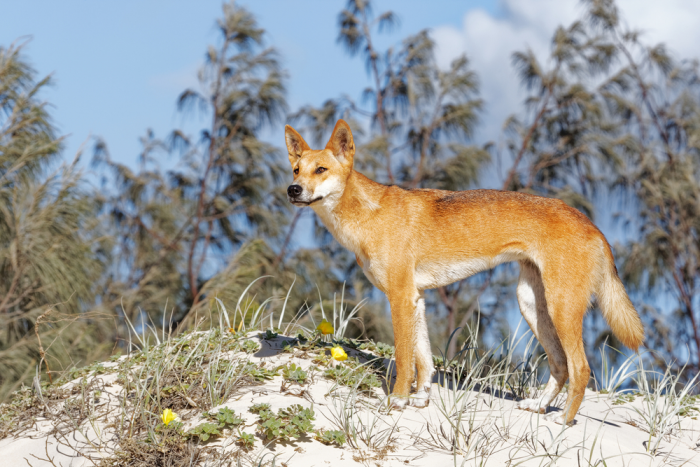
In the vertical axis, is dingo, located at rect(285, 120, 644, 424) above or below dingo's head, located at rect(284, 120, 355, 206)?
below

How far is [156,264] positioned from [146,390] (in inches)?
338

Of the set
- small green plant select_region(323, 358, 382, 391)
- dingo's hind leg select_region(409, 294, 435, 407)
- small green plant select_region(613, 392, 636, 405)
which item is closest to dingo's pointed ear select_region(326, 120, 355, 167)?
dingo's hind leg select_region(409, 294, 435, 407)

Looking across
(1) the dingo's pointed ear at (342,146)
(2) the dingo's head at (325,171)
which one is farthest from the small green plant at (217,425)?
(1) the dingo's pointed ear at (342,146)

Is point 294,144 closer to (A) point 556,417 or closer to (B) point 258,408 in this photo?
(B) point 258,408

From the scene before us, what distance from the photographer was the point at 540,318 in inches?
177

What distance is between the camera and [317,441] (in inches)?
136

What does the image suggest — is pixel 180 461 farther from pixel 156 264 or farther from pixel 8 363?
pixel 156 264

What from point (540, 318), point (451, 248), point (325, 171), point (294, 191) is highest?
point (325, 171)

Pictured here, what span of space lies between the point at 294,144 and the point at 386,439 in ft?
6.97

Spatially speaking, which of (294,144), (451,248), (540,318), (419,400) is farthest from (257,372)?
(540,318)

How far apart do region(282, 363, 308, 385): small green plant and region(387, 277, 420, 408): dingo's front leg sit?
576 mm

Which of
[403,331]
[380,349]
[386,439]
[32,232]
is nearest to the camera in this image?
[386,439]

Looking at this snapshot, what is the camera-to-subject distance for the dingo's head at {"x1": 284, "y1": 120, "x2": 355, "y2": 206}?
400 cm

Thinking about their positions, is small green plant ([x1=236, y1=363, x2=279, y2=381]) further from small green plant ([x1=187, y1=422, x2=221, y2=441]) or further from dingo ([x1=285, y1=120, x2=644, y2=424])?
dingo ([x1=285, y1=120, x2=644, y2=424])
